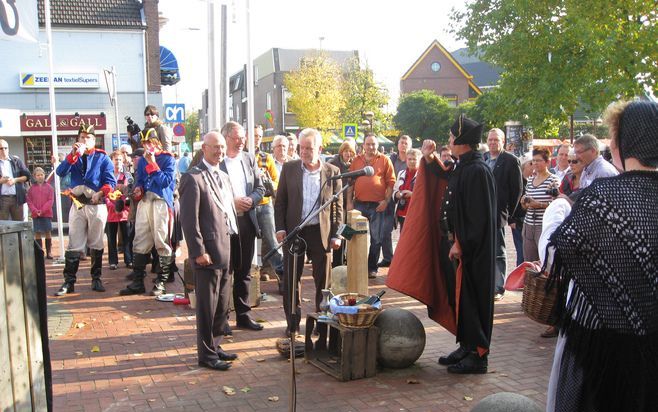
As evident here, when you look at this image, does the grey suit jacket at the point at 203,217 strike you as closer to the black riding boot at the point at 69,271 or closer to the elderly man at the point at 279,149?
the elderly man at the point at 279,149

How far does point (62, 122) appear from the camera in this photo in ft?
86.9

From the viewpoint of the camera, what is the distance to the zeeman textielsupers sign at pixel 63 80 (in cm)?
2697

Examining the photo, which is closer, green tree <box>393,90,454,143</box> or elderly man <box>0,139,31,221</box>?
elderly man <box>0,139,31,221</box>

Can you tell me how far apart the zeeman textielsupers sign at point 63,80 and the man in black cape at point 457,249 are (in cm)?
2479

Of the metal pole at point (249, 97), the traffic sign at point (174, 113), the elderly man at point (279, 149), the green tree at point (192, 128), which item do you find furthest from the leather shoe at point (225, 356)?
the green tree at point (192, 128)

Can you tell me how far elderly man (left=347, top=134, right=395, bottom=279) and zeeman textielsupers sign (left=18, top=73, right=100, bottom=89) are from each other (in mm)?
21055

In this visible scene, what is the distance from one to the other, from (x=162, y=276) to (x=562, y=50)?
54.3 ft

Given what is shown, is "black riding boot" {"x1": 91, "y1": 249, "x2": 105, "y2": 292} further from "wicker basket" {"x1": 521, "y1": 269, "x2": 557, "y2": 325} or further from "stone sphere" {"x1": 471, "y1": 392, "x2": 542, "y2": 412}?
"stone sphere" {"x1": 471, "y1": 392, "x2": 542, "y2": 412}

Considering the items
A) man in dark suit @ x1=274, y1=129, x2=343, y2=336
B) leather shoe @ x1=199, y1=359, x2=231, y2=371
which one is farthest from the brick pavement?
man in dark suit @ x1=274, y1=129, x2=343, y2=336

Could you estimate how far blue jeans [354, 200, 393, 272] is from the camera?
10359 mm

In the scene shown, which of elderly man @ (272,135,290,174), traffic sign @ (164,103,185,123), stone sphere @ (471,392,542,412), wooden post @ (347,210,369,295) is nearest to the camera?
stone sphere @ (471,392,542,412)

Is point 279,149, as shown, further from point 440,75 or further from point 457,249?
point 440,75

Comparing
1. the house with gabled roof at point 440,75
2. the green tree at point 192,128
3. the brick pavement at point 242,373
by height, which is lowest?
the brick pavement at point 242,373

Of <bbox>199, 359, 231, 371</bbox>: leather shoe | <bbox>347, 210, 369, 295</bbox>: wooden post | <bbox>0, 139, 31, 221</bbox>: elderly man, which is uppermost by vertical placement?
<bbox>0, 139, 31, 221</bbox>: elderly man
